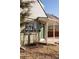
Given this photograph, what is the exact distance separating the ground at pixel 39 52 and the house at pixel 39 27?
53 millimetres

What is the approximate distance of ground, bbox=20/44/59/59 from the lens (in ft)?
5.51

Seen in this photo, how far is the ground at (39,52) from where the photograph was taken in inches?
66.1

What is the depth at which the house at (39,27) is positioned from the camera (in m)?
1.70

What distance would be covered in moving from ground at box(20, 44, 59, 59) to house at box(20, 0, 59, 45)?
53 mm

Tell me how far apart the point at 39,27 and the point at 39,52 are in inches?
10.3

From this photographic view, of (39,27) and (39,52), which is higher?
(39,27)

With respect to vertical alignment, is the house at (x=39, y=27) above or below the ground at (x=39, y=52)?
above

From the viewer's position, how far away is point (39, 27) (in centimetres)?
172

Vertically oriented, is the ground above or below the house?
below

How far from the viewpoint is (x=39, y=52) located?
171cm
